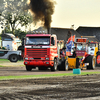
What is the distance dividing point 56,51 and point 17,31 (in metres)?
75.6

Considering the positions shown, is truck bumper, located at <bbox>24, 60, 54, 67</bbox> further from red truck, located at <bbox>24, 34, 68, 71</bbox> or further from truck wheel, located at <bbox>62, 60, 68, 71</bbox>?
truck wheel, located at <bbox>62, 60, 68, 71</bbox>

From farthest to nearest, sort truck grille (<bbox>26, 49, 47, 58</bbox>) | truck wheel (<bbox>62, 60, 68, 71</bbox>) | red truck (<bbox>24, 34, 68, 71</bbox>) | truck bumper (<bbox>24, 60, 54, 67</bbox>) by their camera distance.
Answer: truck wheel (<bbox>62, 60, 68, 71</bbox>), truck bumper (<bbox>24, 60, 54, 67</bbox>), truck grille (<bbox>26, 49, 47, 58</bbox>), red truck (<bbox>24, 34, 68, 71</bbox>)

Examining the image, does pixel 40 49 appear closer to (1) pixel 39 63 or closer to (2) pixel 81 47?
(1) pixel 39 63

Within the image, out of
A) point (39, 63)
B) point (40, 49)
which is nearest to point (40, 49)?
point (40, 49)

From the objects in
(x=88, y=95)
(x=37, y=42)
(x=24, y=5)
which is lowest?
(x=88, y=95)

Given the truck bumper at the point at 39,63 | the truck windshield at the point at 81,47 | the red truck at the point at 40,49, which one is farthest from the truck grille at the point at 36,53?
the truck windshield at the point at 81,47

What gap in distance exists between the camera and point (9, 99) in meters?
10.7

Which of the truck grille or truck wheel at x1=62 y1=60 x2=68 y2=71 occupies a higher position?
the truck grille

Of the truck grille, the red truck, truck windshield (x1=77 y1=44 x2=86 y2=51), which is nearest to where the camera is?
the red truck

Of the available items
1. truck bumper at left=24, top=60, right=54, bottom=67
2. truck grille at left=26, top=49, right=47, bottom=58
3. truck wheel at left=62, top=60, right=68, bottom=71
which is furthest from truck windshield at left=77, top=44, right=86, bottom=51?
truck grille at left=26, top=49, right=47, bottom=58

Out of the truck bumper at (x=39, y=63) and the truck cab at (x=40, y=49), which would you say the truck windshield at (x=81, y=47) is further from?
the truck bumper at (x=39, y=63)

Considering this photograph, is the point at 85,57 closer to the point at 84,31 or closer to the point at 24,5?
the point at 24,5

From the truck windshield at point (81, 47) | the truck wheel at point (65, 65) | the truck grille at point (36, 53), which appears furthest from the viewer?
the truck windshield at point (81, 47)

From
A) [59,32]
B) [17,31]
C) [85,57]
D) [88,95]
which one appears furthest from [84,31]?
[88,95]
